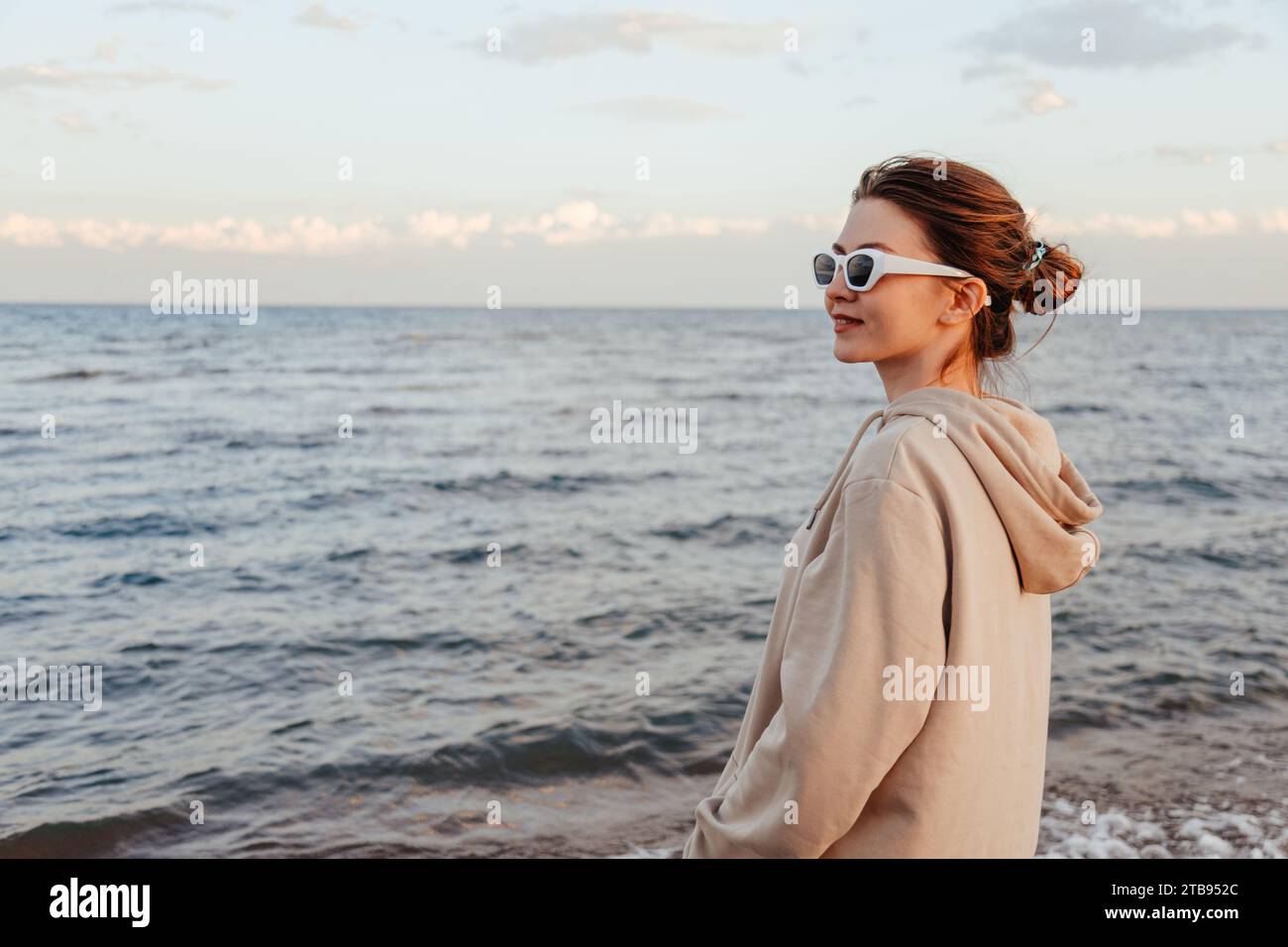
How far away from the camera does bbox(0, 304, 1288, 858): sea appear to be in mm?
6254

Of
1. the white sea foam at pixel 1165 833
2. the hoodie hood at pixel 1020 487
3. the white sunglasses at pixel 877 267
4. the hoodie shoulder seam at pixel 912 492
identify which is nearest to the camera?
the hoodie shoulder seam at pixel 912 492

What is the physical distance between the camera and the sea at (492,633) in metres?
6.25

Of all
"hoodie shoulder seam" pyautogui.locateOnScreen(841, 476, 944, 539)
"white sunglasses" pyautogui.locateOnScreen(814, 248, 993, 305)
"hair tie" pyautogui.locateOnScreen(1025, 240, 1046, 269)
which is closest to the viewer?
"hoodie shoulder seam" pyautogui.locateOnScreen(841, 476, 944, 539)

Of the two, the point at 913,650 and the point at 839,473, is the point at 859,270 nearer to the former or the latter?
the point at 839,473

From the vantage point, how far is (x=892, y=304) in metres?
2.05

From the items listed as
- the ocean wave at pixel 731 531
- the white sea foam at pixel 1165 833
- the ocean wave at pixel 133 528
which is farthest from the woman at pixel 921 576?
the ocean wave at pixel 133 528

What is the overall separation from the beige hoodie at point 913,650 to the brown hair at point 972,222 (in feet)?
0.81

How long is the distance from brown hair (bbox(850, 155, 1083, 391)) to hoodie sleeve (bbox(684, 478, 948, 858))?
480mm

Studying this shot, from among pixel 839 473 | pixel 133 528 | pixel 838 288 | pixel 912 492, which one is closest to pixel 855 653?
pixel 912 492

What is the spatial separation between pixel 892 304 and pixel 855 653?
68cm

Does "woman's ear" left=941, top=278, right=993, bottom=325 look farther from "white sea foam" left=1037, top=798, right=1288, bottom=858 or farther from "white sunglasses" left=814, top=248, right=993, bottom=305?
"white sea foam" left=1037, top=798, right=1288, bottom=858

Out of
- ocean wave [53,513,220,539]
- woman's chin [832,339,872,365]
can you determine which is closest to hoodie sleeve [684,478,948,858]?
woman's chin [832,339,872,365]

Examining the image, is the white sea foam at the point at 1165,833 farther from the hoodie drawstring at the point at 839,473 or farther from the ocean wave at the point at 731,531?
the ocean wave at the point at 731,531

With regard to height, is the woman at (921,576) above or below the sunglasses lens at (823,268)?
below
